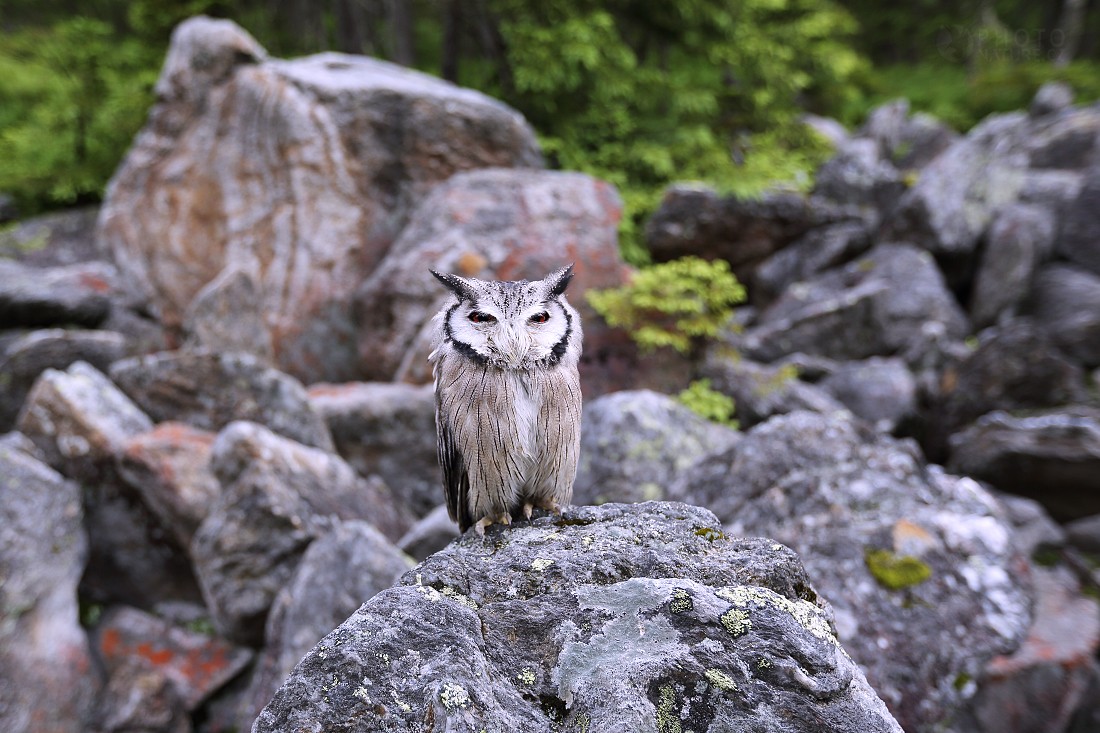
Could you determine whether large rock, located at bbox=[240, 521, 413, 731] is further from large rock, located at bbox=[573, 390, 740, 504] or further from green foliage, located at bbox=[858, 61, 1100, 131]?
green foliage, located at bbox=[858, 61, 1100, 131]

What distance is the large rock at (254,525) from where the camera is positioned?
524 cm

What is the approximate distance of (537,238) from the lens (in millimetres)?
8477

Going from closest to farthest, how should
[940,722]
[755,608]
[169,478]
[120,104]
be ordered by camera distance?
[755,608]
[940,722]
[169,478]
[120,104]

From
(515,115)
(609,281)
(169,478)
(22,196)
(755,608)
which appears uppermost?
(515,115)

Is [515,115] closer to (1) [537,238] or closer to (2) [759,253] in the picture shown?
(1) [537,238]

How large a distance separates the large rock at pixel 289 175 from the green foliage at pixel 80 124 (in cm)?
371

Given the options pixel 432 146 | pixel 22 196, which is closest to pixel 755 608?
pixel 432 146

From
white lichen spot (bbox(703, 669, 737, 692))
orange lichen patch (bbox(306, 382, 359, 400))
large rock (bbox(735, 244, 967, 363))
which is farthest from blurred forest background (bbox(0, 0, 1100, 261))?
white lichen spot (bbox(703, 669, 737, 692))

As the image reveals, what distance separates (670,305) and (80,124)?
42.5 ft

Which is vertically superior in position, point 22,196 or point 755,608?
point 755,608

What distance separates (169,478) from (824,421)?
5235 millimetres

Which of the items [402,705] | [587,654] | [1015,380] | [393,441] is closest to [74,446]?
[393,441]

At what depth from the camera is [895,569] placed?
4.15 m

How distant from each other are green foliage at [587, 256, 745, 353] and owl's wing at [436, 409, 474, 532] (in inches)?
179
